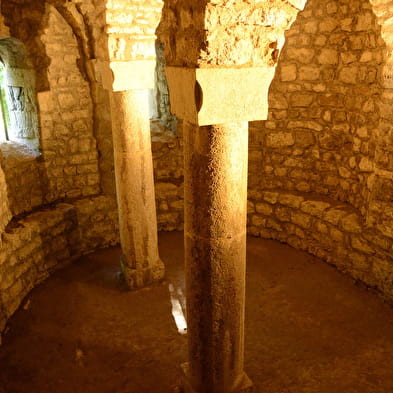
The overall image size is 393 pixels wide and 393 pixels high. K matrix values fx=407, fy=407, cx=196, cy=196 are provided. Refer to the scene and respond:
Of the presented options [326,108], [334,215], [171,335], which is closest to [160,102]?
[326,108]

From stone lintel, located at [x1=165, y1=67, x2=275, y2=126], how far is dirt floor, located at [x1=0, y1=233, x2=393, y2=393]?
231cm

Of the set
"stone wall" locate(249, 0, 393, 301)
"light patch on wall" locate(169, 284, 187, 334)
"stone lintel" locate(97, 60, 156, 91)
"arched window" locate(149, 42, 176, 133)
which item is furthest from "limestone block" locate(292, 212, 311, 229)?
"stone lintel" locate(97, 60, 156, 91)

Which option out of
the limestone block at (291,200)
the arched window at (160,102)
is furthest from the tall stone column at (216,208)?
the arched window at (160,102)

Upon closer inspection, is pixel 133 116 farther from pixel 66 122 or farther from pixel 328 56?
pixel 328 56

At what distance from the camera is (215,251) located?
240cm

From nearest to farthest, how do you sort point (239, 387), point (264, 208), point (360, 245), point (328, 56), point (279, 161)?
1. point (239, 387)
2. point (360, 245)
3. point (328, 56)
4. point (279, 161)
5. point (264, 208)

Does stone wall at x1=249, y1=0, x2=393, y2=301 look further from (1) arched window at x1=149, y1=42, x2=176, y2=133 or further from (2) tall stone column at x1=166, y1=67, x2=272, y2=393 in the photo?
(2) tall stone column at x1=166, y1=67, x2=272, y2=393

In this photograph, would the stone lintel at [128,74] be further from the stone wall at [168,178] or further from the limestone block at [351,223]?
the limestone block at [351,223]

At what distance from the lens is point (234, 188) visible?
2.32 meters

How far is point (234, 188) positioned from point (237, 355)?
1.19 metres

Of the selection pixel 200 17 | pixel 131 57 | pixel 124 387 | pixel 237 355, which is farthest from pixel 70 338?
pixel 200 17

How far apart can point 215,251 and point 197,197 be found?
34 cm

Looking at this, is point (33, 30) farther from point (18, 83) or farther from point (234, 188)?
point (234, 188)

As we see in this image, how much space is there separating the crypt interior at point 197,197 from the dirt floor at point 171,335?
0.06ft
